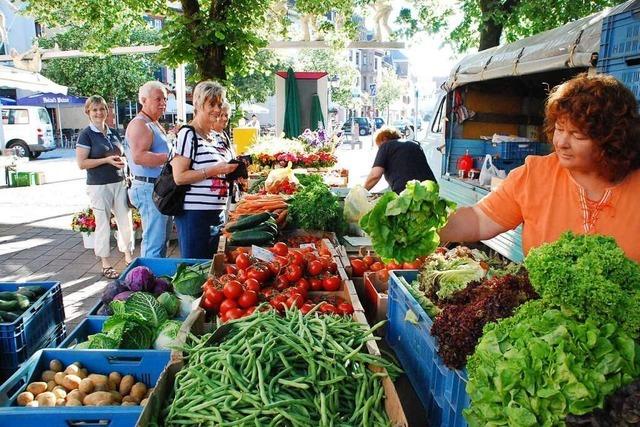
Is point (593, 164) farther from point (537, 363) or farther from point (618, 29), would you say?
point (618, 29)

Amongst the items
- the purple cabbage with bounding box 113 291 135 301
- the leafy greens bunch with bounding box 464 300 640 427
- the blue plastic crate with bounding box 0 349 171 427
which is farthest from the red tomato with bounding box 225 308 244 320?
the leafy greens bunch with bounding box 464 300 640 427

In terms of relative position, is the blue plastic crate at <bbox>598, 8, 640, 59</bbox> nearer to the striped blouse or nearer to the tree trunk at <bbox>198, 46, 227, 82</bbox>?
the striped blouse

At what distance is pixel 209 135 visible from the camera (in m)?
4.33

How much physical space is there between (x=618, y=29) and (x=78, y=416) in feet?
15.3

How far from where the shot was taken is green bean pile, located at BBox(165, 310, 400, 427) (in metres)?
1.91

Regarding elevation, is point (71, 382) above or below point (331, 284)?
below

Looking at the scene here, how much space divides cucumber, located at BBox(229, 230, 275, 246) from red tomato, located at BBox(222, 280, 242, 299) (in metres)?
1.18

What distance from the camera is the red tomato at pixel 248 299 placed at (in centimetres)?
298

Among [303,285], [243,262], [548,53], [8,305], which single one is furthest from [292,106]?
[8,305]

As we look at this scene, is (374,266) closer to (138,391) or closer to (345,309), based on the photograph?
(345,309)

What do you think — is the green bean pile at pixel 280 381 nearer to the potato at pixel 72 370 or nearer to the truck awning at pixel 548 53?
the potato at pixel 72 370

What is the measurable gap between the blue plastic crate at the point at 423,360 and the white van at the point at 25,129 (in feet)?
73.8

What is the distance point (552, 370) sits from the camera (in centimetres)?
142

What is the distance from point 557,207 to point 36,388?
8.66 ft
